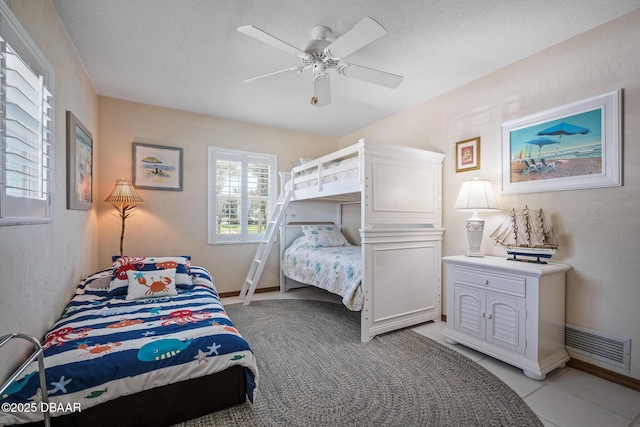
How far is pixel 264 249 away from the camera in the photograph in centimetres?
406

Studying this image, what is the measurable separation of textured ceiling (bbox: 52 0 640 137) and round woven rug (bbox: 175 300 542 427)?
8.36 feet

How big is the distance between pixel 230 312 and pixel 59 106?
8.28ft

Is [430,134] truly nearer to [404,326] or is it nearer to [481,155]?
[481,155]

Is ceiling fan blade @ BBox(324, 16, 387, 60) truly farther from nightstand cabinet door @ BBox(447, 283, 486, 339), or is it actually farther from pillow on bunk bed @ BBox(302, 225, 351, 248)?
pillow on bunk bed @ BBox(302, 225, 351, 248)

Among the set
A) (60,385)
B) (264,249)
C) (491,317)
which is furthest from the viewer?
(264,249)

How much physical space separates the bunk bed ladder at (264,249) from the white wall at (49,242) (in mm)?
1758

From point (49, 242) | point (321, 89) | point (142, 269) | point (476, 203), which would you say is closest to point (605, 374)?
point (476, 203)

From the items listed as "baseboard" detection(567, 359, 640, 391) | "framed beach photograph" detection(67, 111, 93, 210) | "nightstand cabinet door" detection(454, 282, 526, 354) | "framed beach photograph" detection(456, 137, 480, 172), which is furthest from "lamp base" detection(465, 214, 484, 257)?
"framed beach photograph" detection(67, 111, 93, 210)

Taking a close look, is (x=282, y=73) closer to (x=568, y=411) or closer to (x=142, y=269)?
(x=142, y=269)

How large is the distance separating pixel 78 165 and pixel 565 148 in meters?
4.08

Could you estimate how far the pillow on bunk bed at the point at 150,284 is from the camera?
2.44 m

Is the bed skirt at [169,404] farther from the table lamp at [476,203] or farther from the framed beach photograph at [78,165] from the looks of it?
the table lamp at [476,203]

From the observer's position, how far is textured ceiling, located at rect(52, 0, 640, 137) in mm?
1947

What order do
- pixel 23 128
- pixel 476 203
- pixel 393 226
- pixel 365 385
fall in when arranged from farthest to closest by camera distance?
pixel 393 226 → pixel 476 203 → pixel 365 385 → pixel 23 128
